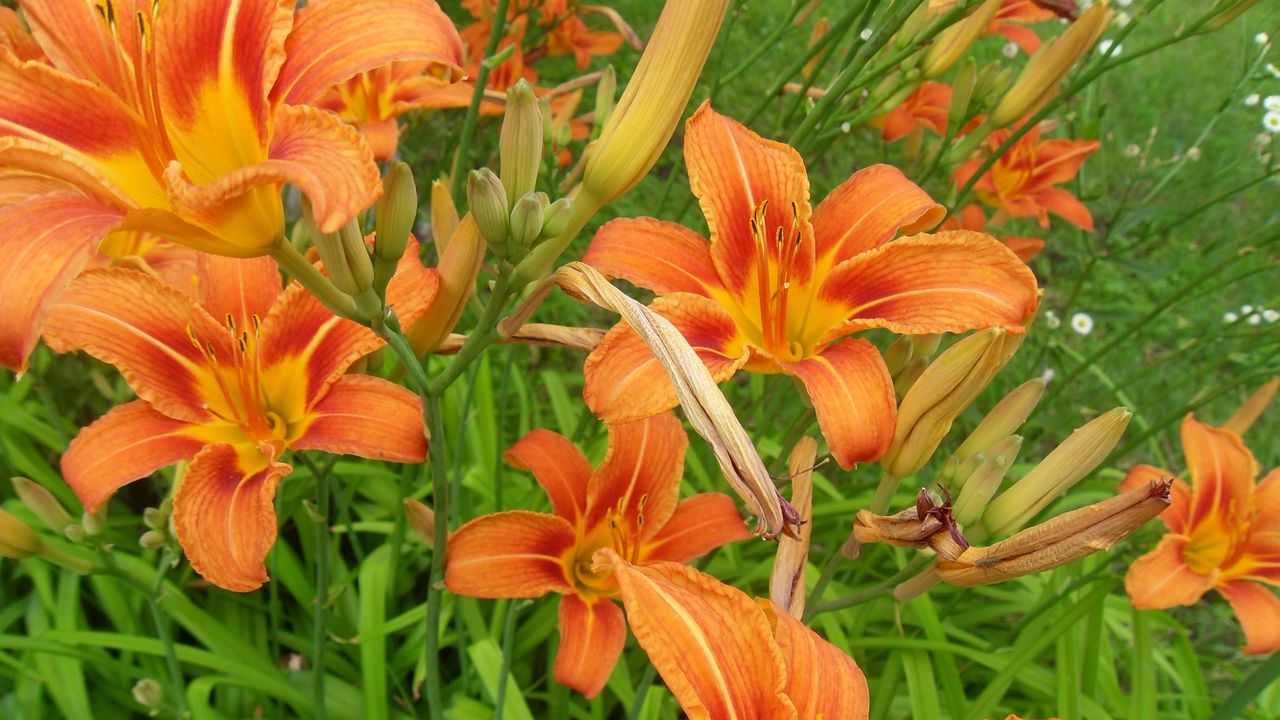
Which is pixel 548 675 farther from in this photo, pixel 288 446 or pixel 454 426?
pixel 288 446

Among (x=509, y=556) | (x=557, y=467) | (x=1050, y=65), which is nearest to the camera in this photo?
(x=509, y=556)

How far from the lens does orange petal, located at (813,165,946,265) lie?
4.76ft

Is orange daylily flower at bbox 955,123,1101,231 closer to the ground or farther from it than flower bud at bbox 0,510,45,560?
farther from it

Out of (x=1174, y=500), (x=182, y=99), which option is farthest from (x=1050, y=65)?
(x=182, y=99)

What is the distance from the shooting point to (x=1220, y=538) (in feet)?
6.70

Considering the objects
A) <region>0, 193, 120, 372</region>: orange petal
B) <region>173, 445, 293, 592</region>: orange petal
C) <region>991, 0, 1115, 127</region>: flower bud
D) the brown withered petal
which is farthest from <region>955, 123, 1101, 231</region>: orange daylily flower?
<region>0, 193, 120, 372</region>: orange petal

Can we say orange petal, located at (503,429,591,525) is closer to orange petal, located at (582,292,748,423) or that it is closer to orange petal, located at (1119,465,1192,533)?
orange petal, located at (582,292,748,423)

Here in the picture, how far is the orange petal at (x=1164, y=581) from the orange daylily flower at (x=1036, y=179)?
953 millimetres

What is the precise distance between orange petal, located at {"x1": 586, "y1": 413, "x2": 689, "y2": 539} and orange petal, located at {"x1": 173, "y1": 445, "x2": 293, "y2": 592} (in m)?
0.54

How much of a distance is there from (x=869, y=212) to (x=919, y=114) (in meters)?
1.05

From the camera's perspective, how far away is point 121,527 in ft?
7.88

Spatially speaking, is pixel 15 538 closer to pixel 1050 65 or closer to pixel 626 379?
pixel 626 379

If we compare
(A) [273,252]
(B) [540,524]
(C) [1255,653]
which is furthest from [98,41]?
(C) [1255,653]

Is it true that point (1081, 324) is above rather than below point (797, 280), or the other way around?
below
